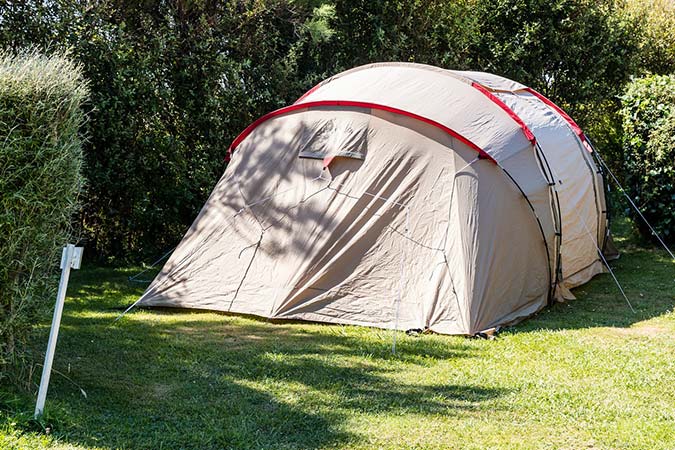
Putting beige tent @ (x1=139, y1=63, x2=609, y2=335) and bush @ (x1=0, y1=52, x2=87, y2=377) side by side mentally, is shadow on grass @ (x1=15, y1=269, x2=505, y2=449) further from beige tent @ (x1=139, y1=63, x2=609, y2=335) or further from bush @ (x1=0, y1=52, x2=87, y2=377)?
bush @ (x1=0, y1=52, x2=87, y2=377)

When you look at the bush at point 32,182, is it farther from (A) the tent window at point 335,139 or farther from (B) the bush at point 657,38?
(B) the bush at point 657,38

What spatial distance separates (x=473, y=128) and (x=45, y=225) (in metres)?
3.72

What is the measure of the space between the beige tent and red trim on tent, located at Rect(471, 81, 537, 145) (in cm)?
1

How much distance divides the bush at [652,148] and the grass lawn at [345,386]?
310cm

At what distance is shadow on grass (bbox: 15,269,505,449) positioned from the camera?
3.99m

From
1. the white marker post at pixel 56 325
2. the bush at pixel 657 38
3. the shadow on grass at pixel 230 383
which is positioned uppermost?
the bush at pixel 657 38

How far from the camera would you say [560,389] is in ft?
15.3

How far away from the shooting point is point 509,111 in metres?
6.91

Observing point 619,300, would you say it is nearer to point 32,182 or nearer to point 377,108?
point 377,108

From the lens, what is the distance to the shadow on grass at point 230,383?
3.99m

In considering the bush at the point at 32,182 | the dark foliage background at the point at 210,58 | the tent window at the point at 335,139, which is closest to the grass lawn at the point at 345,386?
the bush at the point at 32,182

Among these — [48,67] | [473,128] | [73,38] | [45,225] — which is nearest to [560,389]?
[473,128]

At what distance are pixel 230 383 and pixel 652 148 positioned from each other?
6.68m

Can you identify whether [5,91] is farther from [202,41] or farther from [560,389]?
[202,41]
